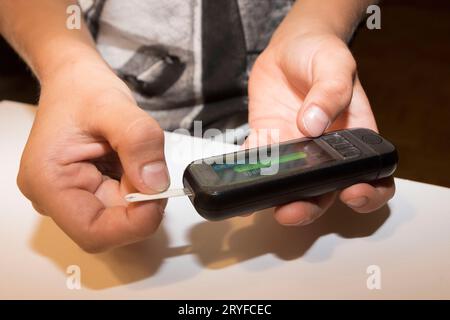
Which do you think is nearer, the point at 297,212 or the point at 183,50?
the point at 297,212

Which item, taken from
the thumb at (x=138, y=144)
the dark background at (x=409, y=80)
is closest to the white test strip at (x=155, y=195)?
the thumb at (x=138, y=144)

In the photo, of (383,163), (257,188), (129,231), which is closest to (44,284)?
(129,231)

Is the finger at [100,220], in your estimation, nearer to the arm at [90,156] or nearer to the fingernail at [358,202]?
the arm at [90,156]

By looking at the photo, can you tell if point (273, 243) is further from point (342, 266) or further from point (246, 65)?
point (246, 65)

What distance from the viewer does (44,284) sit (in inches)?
14.4

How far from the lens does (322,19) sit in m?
0.54

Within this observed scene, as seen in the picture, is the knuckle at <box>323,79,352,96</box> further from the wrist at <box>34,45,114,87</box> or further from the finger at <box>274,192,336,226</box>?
the wrist at <box>34,45,114,87</box>

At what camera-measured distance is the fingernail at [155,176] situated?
35cm

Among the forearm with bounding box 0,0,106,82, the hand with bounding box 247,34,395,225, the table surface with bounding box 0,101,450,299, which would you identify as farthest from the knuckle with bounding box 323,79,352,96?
the forearm with bounding box 0,0,106,82

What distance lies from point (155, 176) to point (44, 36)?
0.26m

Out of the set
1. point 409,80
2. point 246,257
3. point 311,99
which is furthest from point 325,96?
point 409,80

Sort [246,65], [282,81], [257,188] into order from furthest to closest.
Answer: [246,65] → [282,81] → [257,188]

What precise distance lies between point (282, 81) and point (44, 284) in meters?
0.32

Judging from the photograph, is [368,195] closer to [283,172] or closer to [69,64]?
[283,172]
